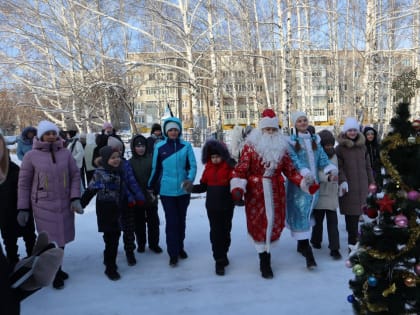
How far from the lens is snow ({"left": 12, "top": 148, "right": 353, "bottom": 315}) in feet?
11.3

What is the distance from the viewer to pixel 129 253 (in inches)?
182

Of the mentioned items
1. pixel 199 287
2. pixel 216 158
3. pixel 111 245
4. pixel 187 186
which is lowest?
pixel 199 287

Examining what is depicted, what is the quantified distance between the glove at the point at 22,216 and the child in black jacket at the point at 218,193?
6.61ft

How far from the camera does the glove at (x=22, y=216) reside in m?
3.84

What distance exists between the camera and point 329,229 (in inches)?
182

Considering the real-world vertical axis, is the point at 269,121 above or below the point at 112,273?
above

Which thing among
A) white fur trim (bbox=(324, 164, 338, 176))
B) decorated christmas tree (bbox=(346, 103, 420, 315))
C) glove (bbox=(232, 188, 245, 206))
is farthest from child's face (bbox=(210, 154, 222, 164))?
decorated christmas tree (bbox=(346, 103, 420, 315))

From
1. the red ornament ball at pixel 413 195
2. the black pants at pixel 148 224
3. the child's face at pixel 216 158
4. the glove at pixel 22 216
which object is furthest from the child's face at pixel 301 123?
the glove at pixel 22 216

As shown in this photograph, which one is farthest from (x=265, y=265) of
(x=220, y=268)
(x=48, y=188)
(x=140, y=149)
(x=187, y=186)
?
(x=48, y=188)

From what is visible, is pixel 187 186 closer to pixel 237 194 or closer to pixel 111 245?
pixel 237 194

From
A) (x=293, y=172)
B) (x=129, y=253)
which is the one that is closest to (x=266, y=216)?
(x=293, y=172)

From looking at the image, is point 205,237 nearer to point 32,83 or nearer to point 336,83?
point 32,83

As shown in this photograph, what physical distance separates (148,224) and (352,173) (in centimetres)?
289

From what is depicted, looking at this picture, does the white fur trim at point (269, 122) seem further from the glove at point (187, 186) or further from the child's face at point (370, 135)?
the child's face at point (370, 135)
